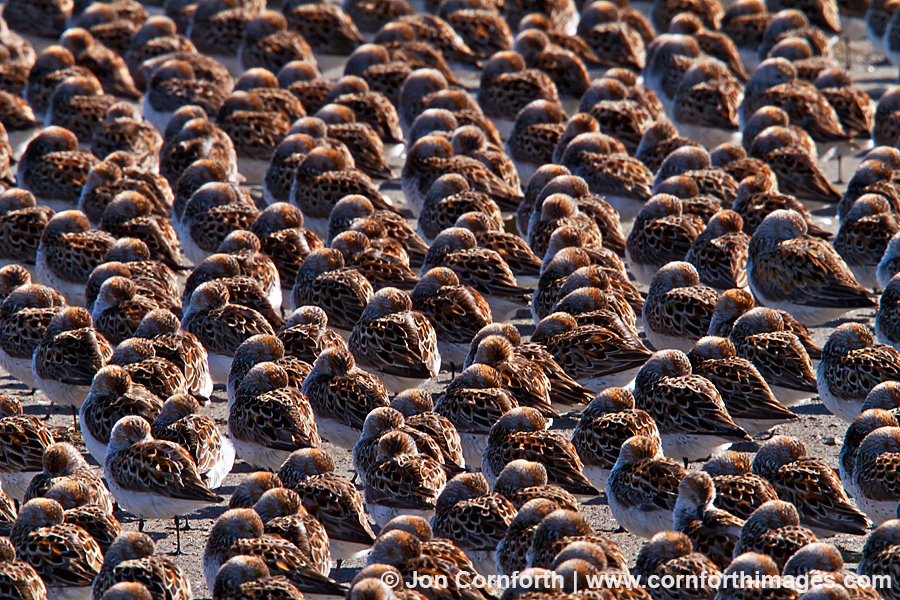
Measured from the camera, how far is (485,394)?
15.0 m

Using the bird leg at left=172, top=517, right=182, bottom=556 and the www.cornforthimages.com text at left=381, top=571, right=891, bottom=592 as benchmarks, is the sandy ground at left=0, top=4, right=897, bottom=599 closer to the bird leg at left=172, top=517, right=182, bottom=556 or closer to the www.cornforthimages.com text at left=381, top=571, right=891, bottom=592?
the bird leg at left=172, top=517, right=182, bottom=556

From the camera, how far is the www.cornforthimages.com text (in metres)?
11.5

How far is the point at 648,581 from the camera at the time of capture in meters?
12.2

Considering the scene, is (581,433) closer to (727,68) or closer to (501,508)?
(501,508)

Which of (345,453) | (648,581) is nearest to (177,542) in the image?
(345,453)

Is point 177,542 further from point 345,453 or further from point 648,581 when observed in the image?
point 648,581

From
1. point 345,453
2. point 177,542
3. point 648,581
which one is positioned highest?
point 648,581

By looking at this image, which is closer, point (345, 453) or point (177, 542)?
point (177, 542)

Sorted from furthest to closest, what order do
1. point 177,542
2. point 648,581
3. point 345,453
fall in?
point 345,453 < point 177,542 < point 648,581

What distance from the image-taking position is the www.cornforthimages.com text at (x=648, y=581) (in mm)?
11531

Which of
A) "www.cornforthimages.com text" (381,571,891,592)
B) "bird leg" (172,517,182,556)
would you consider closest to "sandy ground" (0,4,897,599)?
"bird leg" (172,517,182,556)

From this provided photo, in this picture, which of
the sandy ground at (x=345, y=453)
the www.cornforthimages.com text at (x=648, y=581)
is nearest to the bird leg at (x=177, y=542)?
the sandy ground at (x=345, y=453)

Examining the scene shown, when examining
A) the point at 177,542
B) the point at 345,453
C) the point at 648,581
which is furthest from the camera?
the point at 345,453

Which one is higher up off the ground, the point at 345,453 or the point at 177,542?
the point at 177,542
